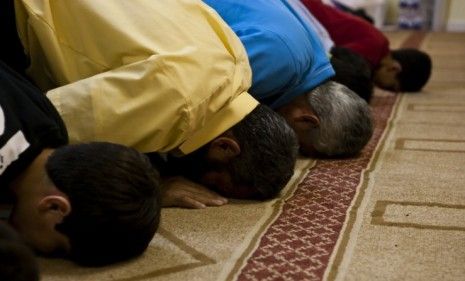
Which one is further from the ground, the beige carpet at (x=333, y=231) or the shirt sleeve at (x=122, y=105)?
the shirt sleeve at (x=122, y=105)

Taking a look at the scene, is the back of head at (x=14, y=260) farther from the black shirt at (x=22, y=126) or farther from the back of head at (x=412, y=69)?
the back of head at (x=412, y=69)

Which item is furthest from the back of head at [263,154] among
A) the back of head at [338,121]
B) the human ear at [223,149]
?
the back of head at [338,121]

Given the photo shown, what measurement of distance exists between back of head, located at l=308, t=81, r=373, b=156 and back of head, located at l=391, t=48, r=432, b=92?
1.12 m

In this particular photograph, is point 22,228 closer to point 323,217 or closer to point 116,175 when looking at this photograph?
point 116,175

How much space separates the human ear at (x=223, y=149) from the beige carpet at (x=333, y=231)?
0.08m

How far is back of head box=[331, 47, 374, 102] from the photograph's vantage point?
72.2 inches

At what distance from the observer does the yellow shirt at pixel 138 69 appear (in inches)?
39.6

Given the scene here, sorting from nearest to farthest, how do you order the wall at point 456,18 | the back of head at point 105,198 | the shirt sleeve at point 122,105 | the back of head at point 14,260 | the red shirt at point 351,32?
the back of head at point 14,260
the back of head at point 105,198
the shirt sleeve at point 122,105
the red shirt at point 351,32
the wall at point 456,18

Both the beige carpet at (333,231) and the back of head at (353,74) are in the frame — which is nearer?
the beige carpet at (333,231)

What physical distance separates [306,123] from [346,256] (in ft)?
1.88

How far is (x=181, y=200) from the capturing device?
112 centimetres

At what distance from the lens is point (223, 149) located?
3.76 feet

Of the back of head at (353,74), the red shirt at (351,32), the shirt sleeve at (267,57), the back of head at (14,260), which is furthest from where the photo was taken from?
the red shirt at (351,32)

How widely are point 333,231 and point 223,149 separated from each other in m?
0.25
